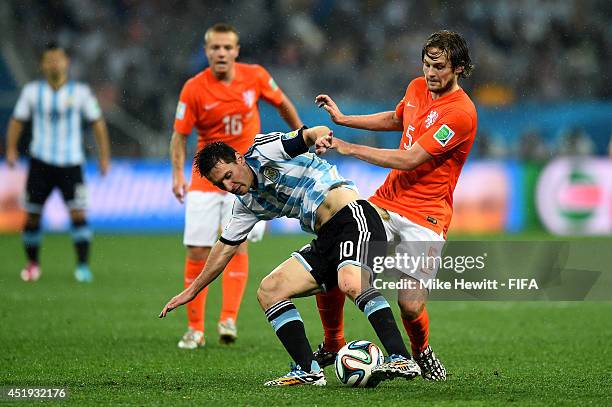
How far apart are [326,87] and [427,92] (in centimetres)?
1193

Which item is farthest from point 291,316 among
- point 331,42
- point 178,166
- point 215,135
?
point 331,42

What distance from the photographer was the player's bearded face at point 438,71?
20.0 feet

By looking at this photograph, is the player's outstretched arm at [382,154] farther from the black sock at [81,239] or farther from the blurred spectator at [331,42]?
the blurred spectator at [331,42]

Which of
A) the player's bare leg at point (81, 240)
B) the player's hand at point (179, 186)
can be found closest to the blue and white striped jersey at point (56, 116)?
the player's bare leg at point (81, 240)

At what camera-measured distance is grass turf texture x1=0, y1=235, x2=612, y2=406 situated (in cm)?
564

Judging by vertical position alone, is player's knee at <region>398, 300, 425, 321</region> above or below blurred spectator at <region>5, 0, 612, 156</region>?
below

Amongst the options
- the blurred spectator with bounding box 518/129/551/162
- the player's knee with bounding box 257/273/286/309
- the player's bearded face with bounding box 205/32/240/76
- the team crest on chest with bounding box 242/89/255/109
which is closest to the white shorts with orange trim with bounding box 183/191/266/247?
the team crest on chest with bounding box 242/89/255/109

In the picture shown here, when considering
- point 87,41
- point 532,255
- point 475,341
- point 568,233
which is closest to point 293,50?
point 87,41

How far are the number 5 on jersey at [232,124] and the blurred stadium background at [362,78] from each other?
8259mm

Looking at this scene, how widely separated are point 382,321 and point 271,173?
3.31 ft

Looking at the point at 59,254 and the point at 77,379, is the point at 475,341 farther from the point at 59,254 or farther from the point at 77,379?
the point at 59,254

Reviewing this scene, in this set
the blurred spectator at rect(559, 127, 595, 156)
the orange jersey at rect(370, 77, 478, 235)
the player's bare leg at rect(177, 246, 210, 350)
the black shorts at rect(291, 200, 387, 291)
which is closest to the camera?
the black shorts at rect(291, 200, 387, 291)

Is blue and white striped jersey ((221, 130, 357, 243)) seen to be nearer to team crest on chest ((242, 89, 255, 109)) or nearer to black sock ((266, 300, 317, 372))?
black sock ((266, 300, 317, 372))

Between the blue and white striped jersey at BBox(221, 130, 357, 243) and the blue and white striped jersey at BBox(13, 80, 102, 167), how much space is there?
6122 millimetres
